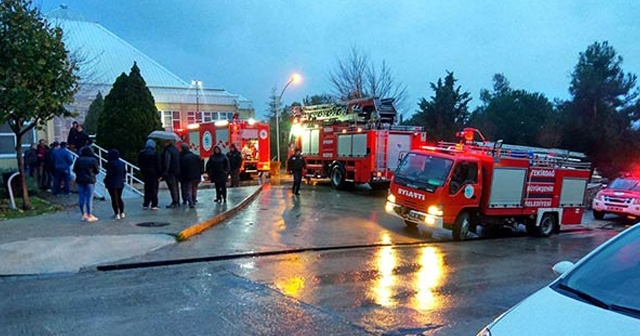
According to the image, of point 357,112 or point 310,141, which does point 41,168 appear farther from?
point 357,112

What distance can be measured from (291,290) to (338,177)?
624 inches

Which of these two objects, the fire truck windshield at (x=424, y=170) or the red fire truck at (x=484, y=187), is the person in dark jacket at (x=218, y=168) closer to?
the red fire truck at (x=484, y=187)

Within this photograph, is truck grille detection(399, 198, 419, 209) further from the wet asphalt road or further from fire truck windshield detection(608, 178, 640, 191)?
fire truck windshield detection(608, 178, 640, 191)

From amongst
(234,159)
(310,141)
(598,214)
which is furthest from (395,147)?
(598,214)

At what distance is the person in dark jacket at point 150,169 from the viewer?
1294 centimetres

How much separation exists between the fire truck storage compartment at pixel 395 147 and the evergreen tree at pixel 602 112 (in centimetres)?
2284

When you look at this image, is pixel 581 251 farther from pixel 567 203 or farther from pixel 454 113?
pixel 454 113

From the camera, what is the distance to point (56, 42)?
40.8 feet

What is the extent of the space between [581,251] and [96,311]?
10706 mm

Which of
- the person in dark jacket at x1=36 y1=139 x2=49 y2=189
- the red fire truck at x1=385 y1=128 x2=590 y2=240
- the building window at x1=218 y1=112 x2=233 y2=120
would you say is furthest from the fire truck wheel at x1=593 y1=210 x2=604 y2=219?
the building window at x1=218 y1=112 x2=233 y2=120

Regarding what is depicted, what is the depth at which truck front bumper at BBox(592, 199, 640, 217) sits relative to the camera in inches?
752

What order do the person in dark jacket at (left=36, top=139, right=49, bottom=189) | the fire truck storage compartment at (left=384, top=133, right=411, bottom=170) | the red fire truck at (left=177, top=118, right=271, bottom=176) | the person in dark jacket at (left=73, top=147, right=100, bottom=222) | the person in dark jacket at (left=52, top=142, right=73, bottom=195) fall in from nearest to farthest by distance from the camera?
1. the person in dark jacket at (left=73, top=147, right=100, bottom=222)
2. the person in dark jacket at (left=52, top=142, right=73, bottom=195)
3. the person in dark jacket at (left=36, top=139, right=49, bottom=189)
4. the fire truck storage compartment at (left=384, top=133, right=411, bottom=170)
5. the red fire truck at (left=177, top=118, right=271, bottom=176)

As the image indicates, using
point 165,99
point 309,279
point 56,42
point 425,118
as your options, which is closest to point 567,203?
point 309,279

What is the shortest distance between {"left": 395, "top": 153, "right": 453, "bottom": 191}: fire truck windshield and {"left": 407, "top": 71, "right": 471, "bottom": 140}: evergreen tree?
25364 millimetres
